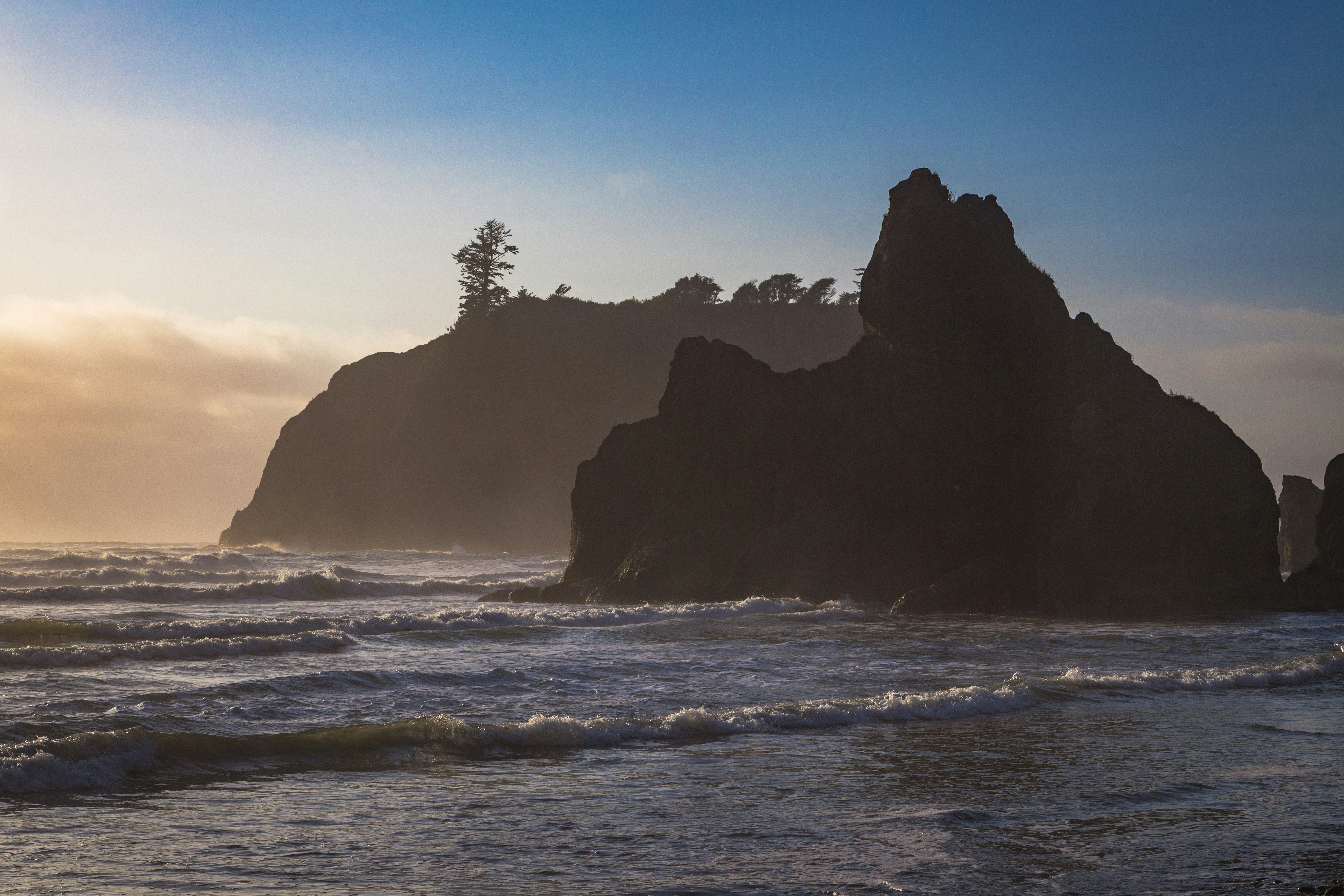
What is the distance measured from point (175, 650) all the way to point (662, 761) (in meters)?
11.0

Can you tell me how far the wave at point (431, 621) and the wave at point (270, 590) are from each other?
6936 millimetres

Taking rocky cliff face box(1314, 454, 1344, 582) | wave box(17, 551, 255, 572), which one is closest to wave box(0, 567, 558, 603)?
wave box(17, 551, 255, 572)

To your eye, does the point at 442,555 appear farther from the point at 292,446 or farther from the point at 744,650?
the point at 744,650

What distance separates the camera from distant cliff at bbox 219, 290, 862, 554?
273ft

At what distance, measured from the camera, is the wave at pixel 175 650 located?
51.5 ft

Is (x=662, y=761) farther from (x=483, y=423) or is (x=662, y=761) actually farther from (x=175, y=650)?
(x=483, y=423)

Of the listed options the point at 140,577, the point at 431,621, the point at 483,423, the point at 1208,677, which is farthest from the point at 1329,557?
the point at 483,423

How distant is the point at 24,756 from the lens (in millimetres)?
8867

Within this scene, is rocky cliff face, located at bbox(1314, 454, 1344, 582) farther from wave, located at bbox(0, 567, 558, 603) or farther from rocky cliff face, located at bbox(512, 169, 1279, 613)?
wave, located at bbox(0, 567, 558, 603)

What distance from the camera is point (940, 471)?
31.0m

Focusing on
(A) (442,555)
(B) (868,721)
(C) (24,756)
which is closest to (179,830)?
(C) (24,756)

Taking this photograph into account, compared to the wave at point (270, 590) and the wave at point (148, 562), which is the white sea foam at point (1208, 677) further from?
the wave at point (148, 562)

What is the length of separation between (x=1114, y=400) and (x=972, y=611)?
8.46m

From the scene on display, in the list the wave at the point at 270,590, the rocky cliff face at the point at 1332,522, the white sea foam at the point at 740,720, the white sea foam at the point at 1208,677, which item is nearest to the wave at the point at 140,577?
the wave at the point at 270,590
